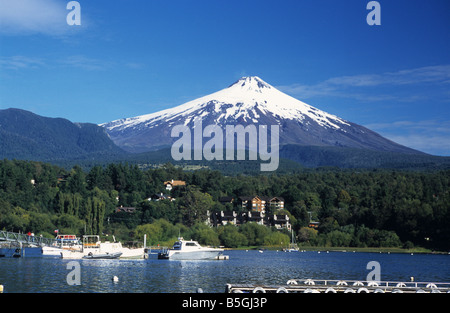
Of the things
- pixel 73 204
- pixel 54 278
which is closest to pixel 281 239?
pixel 73 204

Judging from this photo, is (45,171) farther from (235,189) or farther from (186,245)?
(186,245)

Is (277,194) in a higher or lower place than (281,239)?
higher

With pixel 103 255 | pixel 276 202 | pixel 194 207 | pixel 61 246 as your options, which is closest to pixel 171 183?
pixel 276 202

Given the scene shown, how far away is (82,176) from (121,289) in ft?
246

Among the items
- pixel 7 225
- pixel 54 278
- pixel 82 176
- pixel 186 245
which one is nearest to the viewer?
pixel 54 278

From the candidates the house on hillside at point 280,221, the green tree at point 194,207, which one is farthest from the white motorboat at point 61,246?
the house on hillside at point 280,221

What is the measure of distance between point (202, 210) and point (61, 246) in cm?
3366

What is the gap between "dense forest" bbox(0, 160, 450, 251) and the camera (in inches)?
3595

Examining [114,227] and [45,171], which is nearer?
[114,227]

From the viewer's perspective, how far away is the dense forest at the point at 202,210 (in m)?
91.3

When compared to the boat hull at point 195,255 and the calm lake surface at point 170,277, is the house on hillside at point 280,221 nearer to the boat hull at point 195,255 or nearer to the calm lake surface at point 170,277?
the boat hull at point 195,255

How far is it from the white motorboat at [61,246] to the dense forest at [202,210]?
745cm
